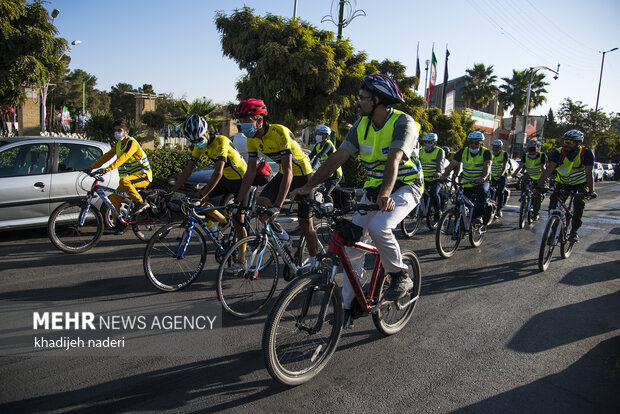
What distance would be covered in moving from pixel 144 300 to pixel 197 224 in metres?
0.99

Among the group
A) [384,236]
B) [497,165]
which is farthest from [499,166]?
[384,236]

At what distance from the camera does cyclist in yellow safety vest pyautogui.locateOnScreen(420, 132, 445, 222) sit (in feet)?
28.3

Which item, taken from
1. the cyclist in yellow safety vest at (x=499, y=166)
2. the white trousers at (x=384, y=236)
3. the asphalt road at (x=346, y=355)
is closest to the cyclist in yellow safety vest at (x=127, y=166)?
the asphalt road at (x=346, y=355)

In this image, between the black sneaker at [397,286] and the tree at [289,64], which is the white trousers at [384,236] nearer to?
the black sneaker at [397,286]

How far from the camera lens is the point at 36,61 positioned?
39.8ft

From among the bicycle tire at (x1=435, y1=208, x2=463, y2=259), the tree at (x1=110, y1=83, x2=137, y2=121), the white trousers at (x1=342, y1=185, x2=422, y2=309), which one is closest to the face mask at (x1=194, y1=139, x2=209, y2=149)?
the white trousers at (x1=342, y1=185, x2=422, y2=309)

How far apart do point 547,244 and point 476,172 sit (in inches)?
69.5

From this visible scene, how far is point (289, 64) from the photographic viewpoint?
1444 cm

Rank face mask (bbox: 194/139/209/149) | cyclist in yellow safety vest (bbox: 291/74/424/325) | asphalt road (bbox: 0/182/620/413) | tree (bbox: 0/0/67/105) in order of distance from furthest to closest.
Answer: tree (bbox: 0/0/67/105) < face mask (bbox: 194/139/209/149) < cyclist in yellow safety vest (bbox: 291/74/424/325) < asphalt road (bbox: 0/182/620/413)

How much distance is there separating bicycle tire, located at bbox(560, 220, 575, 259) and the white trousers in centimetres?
468

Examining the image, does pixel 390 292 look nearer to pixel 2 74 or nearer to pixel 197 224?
pixel 197 224

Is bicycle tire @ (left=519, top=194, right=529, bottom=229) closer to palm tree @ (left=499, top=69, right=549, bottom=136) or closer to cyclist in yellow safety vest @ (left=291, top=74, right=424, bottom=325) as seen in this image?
cyclist in yellow safety vest @ (left=291, top=74, right=424, bottom=325)

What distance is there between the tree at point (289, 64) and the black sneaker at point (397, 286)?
12179mm

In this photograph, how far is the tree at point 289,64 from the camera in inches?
574
